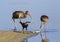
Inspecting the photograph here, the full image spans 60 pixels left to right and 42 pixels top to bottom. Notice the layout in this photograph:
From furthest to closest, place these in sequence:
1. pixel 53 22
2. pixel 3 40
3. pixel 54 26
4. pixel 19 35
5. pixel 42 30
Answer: pixel 53 22, pixel 54 26, pixel 42 30, pixel 19 35, pixel 3 40

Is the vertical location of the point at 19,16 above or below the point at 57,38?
above

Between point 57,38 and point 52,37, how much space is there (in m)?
0.65

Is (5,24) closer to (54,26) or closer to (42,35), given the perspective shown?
(54,26)

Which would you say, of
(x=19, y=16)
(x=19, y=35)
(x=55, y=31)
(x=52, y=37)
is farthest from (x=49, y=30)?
(x=19, y=35)

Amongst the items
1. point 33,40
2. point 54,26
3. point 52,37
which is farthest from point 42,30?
point 54,26

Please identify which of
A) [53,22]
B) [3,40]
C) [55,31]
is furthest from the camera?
[53,22]

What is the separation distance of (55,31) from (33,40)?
15.2 ft

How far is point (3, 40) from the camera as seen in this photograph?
1484 centimetres

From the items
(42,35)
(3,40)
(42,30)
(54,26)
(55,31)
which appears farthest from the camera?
(54,26)

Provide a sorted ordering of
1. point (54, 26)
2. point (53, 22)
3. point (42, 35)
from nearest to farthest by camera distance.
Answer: point (42, 35) → point (54, 26) → point (53, 22)

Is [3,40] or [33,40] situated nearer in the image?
[3,40]

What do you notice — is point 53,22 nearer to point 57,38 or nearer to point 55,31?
point 55,31

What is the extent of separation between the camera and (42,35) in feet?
61.7

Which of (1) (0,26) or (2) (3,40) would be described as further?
(1) (0,26)
